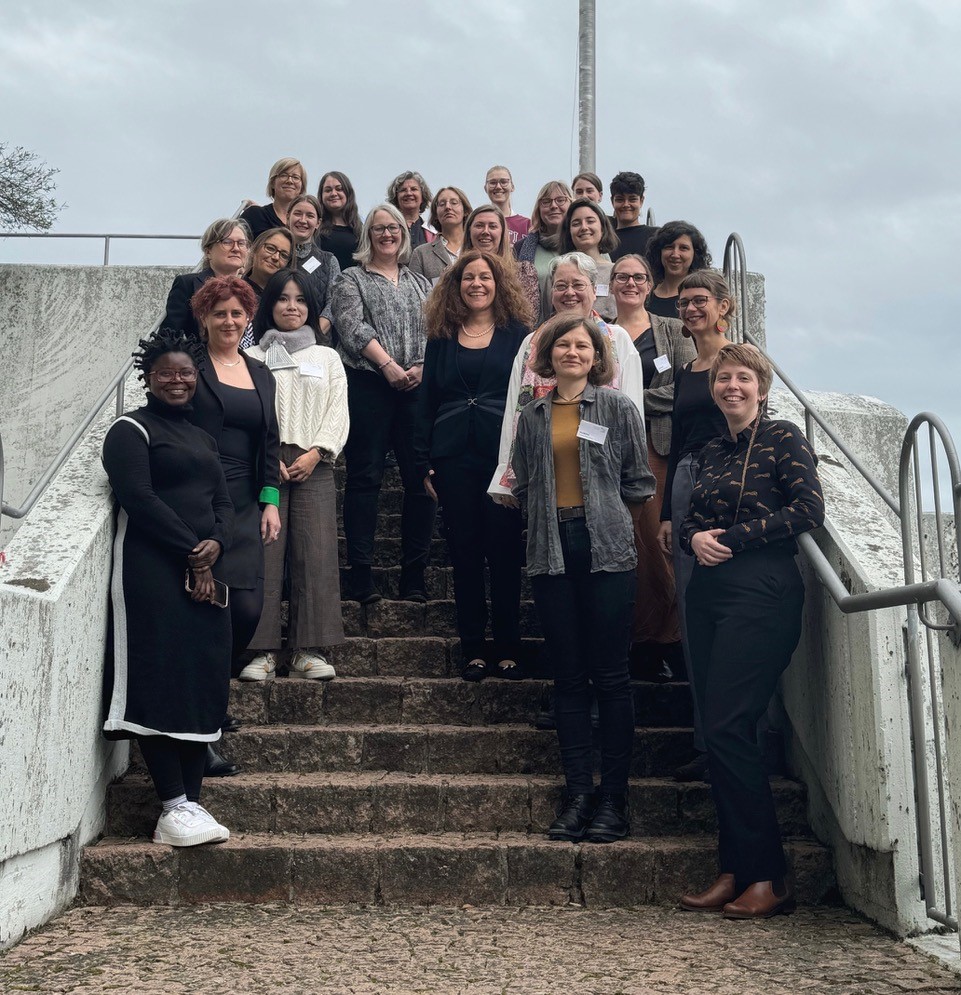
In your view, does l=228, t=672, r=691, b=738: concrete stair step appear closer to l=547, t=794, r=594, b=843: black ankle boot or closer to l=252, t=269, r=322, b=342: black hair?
l=547, t=794, r=594, b=843: black ankle boot

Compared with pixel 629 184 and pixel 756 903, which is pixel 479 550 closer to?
pixel 756 903

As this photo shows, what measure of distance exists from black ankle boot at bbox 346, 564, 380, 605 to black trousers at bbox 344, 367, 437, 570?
0.03 metres

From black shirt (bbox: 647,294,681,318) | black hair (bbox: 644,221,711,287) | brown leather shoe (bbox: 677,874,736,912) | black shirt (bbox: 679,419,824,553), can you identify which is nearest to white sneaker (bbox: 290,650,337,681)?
black shirt (bbox: 679,419,824,553)

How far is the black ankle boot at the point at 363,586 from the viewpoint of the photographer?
6.03m

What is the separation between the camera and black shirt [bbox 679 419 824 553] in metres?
4.21

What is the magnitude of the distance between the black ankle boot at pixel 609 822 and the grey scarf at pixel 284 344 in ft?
8.06

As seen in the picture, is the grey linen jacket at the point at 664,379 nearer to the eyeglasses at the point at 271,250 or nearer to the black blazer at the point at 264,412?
the black blazer at the point at 264,412

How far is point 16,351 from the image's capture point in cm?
1043

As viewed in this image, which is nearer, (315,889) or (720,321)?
(315,889)

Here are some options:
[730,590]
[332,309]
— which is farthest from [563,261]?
[730,590]

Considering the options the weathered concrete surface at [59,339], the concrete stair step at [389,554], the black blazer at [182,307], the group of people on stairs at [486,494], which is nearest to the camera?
the group of people on stairs at [486,494]

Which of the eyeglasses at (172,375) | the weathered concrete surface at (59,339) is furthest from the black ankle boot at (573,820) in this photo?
the weathered concrete surface at (59,339)

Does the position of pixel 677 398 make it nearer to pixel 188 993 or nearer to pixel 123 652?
pixel 123 652

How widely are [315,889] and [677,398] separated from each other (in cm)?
238
